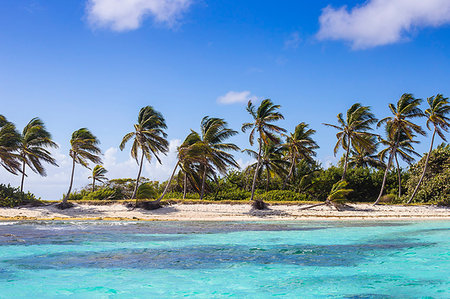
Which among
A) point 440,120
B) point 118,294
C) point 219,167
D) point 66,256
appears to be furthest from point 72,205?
point 440,120

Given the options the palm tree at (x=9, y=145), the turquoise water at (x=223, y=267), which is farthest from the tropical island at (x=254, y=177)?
the turquoise water at (x=223, y=267)

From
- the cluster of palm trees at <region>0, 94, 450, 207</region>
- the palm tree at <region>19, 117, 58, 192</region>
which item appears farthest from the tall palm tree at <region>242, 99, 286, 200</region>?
the palm tree at <region>19, 117, 58, 192</region>

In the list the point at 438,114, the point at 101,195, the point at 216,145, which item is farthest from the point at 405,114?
the point at 101,195

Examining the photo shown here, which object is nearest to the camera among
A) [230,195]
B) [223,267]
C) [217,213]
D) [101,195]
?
[223,267]

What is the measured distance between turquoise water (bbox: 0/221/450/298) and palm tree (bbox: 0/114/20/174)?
16.0 m

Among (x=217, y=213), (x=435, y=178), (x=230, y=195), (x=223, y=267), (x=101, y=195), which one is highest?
(x=435, y=178)

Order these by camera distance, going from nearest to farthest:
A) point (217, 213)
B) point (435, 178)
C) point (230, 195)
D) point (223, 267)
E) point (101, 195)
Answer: point (223, 267) → point (217, 213) → point (101, 195) → point (435, 178) → point (230, 195)

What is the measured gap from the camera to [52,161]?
31.0 m

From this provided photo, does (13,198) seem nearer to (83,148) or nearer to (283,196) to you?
(83,148)

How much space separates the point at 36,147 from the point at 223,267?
26.1 m

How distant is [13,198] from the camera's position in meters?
28.0

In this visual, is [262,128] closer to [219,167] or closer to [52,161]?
[219,167]

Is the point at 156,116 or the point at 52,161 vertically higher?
the point at 156,116

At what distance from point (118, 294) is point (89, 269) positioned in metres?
2.31
